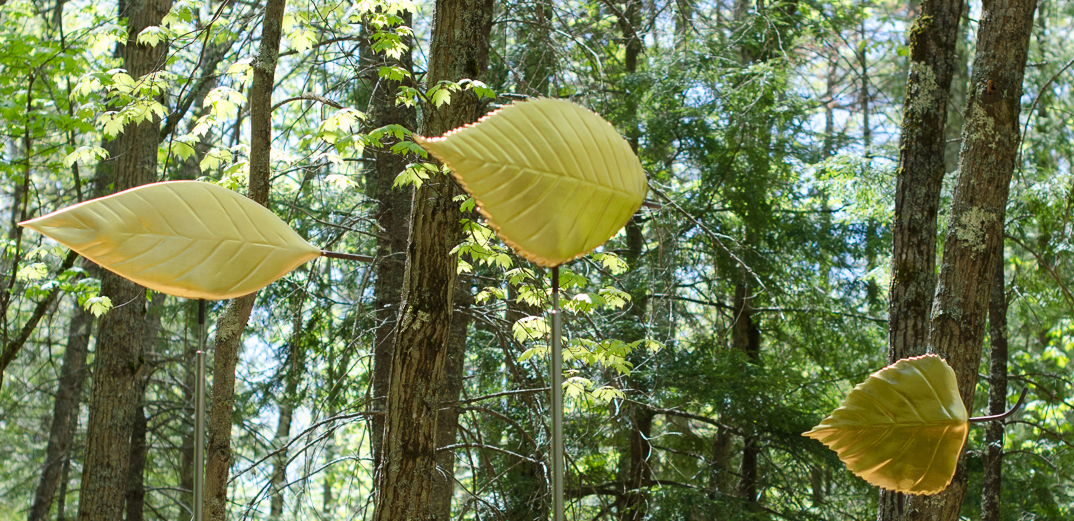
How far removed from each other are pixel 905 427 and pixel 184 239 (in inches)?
72.1

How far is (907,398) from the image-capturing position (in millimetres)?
1872

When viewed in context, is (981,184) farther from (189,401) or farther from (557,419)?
(189,401)

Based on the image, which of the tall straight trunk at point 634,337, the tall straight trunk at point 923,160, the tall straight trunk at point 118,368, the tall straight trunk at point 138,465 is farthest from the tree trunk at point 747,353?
the tall straight trunk at point 138,465

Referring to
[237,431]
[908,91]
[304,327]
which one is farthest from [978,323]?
[237,431]

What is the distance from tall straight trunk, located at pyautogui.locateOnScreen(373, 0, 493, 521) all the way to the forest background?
1cm

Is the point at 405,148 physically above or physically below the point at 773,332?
below

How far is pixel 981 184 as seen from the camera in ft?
9.41

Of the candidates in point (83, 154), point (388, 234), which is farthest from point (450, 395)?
point (83, 154)

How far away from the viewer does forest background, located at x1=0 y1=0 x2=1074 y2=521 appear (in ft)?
10.4

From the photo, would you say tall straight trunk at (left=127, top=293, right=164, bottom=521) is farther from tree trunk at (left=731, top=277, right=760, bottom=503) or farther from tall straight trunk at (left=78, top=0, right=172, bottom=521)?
tree trunk at (left=731, top=277, right=760, bottom=503)

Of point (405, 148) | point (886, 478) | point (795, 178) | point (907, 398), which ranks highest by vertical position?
point (795, 178)

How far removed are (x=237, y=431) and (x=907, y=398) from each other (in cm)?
734

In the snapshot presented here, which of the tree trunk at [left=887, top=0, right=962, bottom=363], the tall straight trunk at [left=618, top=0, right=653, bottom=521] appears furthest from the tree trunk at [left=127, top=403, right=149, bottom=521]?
the tree trunk at [left=887, top=0, right=962, bottom=363]

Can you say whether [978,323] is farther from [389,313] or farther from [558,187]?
[389,313]
